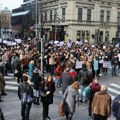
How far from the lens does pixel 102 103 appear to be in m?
9.76

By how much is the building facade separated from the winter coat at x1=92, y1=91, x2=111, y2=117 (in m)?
47.4

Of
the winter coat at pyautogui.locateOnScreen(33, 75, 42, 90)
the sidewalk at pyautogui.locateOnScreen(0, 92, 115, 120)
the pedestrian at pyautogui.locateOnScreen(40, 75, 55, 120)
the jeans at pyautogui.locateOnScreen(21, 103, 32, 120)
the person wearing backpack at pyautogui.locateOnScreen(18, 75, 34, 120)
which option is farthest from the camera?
the winter coat at pyautogui.locateOnScreen(33, 75, 42, 90)

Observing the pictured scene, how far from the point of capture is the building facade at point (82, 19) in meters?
59.1

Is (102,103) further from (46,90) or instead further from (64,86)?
(64,86)

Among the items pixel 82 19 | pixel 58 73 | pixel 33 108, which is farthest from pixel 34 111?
pixel 82 19

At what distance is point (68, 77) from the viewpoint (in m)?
13.3

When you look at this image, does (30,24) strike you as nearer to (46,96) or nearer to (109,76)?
(109,76)

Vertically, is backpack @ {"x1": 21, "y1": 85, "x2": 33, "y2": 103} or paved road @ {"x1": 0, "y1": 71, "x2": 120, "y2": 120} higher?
backpack @ {"x1": 21, "y1": 85, "x2": 33, "y2": 103}

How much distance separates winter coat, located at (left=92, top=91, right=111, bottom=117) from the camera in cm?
974

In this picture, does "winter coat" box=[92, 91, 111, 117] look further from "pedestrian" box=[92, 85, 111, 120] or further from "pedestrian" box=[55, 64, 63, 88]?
"pedestrian" box=[55, 64, 63, 88]

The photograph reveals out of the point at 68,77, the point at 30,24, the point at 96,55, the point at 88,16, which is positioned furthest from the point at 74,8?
the point at 68,77

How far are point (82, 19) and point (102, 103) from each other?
51.7 metres

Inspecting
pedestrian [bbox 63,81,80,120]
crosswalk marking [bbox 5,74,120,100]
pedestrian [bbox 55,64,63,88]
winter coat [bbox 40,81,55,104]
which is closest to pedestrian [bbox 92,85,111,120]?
pedestrian [bbox 63,81,80,120]

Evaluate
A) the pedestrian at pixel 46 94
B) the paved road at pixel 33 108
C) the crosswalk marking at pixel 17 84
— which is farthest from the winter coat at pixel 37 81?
the crosswalk marking at pixel 17 84
